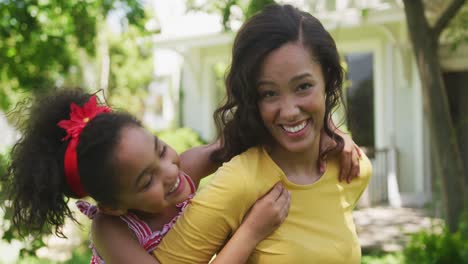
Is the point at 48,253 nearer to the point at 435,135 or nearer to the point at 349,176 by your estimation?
the point at 435,135

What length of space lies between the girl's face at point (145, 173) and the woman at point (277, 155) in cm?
13

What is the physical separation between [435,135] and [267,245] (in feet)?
13.5

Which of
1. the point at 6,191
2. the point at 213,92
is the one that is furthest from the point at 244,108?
the point at 213,92

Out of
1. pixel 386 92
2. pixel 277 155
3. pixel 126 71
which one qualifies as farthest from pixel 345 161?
pixel 126 71

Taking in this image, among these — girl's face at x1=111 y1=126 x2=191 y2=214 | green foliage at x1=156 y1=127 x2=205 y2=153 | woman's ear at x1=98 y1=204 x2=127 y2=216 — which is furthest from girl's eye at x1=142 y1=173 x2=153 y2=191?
green foliage at x1=156 y1=127 x2=205 y2=153

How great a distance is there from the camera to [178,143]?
37.3 feet

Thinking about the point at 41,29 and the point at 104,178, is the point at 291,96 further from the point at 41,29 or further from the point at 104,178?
the point at 41,29

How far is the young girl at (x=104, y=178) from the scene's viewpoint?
79.0 inches

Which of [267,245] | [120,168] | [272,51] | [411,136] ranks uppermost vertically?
[272,51]

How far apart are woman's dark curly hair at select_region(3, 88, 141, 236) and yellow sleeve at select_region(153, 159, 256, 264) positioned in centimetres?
24

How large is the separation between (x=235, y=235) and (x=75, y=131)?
23.6 inches

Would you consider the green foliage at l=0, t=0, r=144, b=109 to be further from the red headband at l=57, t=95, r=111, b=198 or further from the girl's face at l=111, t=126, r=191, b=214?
the girl's face at l=111, t=126, r=191, b=214

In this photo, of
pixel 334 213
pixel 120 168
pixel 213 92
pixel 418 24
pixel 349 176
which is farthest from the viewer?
pixel 213 92

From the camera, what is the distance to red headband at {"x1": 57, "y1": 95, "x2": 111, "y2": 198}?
2025 millimetres
